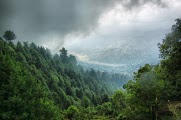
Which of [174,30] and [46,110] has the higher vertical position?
[174,30]

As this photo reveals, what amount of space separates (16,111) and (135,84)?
18.0 meters

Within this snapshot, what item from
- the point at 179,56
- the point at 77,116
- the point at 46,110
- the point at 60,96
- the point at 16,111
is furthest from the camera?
the point at 60,96

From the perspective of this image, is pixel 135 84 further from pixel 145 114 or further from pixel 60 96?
pixel 60 96

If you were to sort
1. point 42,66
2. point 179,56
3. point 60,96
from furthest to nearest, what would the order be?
point 42,66
point 60,96
point 179,56

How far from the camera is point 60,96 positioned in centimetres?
11912

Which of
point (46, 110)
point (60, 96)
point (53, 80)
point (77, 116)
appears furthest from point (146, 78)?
point (53, 80)

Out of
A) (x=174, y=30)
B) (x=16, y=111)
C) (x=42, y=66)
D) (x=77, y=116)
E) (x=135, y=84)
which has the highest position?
(x=42, y=66)

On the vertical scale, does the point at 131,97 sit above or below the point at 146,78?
below

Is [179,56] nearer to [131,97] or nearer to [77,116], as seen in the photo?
[131,97]

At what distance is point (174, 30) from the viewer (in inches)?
829

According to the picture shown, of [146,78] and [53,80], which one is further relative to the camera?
[53,80]

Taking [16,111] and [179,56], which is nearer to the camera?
[179,56]

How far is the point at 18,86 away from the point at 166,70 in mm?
21779

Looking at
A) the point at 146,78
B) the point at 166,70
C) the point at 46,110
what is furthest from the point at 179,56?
the point at 46,110
